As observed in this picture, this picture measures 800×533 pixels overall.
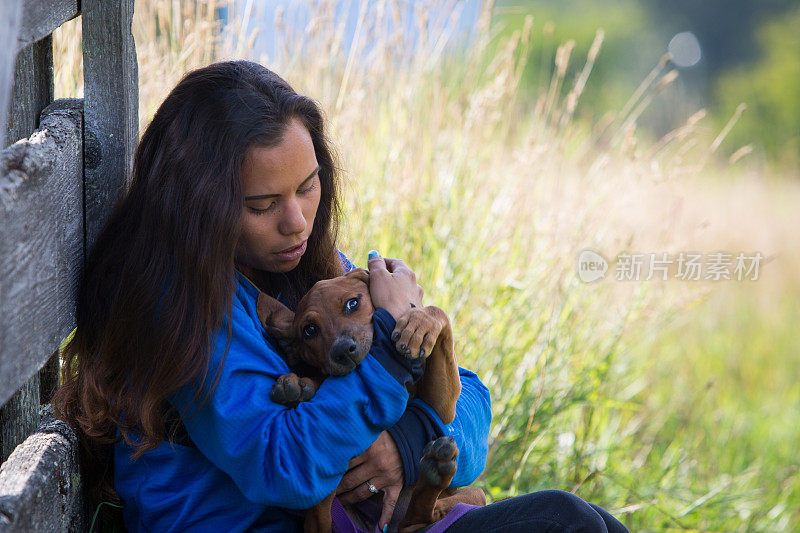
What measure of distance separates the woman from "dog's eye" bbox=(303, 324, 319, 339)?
9 centimetres

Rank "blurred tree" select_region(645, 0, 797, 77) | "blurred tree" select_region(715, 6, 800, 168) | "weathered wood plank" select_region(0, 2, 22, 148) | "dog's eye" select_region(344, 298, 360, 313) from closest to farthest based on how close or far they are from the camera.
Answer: "weathered wood plank" select_region(0, 2, 22, 148) < "dog's eye" select_region(344, 298, 360, 313) < "blurred tree" select_region(715, 6, 800, 168) < "blurred tree" select_region(645, 0, 797, 77)

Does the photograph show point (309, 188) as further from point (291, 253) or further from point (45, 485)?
point (45, 485)

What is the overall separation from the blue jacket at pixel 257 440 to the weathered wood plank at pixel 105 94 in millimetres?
428

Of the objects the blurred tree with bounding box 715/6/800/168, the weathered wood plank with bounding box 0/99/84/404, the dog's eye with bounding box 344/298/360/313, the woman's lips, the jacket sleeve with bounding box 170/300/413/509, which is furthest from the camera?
the blurred tree with bounding box 715/6/800/168

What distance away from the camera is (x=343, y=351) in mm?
1800

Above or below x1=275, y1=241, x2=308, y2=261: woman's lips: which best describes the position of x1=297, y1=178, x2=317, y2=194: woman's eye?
above

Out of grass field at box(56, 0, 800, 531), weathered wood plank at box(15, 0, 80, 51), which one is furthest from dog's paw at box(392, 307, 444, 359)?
grass field at box(56, 0, 800, 531)

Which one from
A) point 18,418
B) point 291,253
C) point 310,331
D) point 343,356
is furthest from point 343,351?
point 18,418

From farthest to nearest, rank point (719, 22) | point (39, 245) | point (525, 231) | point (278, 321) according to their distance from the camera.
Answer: point (719, 22), point (525, 231), point (278, 321), point (39, 245)

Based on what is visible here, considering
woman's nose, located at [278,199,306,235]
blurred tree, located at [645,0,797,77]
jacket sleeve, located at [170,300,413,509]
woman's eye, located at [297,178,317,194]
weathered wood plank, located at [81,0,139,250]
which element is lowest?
jacket sleeve, located at [170,300,413,509]

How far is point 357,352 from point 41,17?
98cm

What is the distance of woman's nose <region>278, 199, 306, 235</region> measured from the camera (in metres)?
1.94

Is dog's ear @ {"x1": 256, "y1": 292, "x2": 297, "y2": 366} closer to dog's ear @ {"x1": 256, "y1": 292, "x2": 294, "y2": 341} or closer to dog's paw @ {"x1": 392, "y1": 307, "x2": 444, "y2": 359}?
dog's ear @ {"x1": 256, "y1": 292, "x2": 294, "y2": 341}

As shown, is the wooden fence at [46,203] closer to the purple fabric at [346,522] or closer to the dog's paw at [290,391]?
the dog's paw at [290,391]
